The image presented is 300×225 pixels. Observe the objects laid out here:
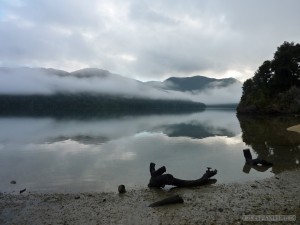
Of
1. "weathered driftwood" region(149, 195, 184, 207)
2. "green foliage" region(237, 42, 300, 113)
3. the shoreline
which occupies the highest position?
"green foliage" region(237, 42, 300, 113)

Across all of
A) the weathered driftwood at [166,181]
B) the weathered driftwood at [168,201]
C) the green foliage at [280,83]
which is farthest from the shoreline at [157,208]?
the green foliage at [280,83]

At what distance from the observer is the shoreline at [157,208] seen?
13242mm

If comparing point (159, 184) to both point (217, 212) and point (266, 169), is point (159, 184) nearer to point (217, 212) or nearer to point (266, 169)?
point (217, 212)

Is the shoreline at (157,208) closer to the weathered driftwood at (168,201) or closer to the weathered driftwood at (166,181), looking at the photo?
the weathered driftwood at (168,201)

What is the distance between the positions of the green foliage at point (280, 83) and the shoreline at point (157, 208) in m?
83.7

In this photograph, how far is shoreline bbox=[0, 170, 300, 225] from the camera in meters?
13.2

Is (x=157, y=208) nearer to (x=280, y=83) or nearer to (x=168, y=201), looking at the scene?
(x=168, y=201)

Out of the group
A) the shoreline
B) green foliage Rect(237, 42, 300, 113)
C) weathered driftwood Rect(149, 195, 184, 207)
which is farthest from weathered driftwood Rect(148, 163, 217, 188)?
green foliage Rect(237, 42, 300, 113)

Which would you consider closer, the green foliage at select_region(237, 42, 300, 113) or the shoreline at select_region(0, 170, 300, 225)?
the shoreline at select_region(0, 170, 300, 225)

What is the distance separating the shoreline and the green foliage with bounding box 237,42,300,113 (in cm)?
8366

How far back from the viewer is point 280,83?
4053 inches

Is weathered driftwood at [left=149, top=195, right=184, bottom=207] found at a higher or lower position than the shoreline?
higher

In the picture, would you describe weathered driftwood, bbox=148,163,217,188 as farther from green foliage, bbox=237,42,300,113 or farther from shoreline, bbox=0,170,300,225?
green foliage, bbox=237,42,300,113

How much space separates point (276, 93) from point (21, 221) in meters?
107
